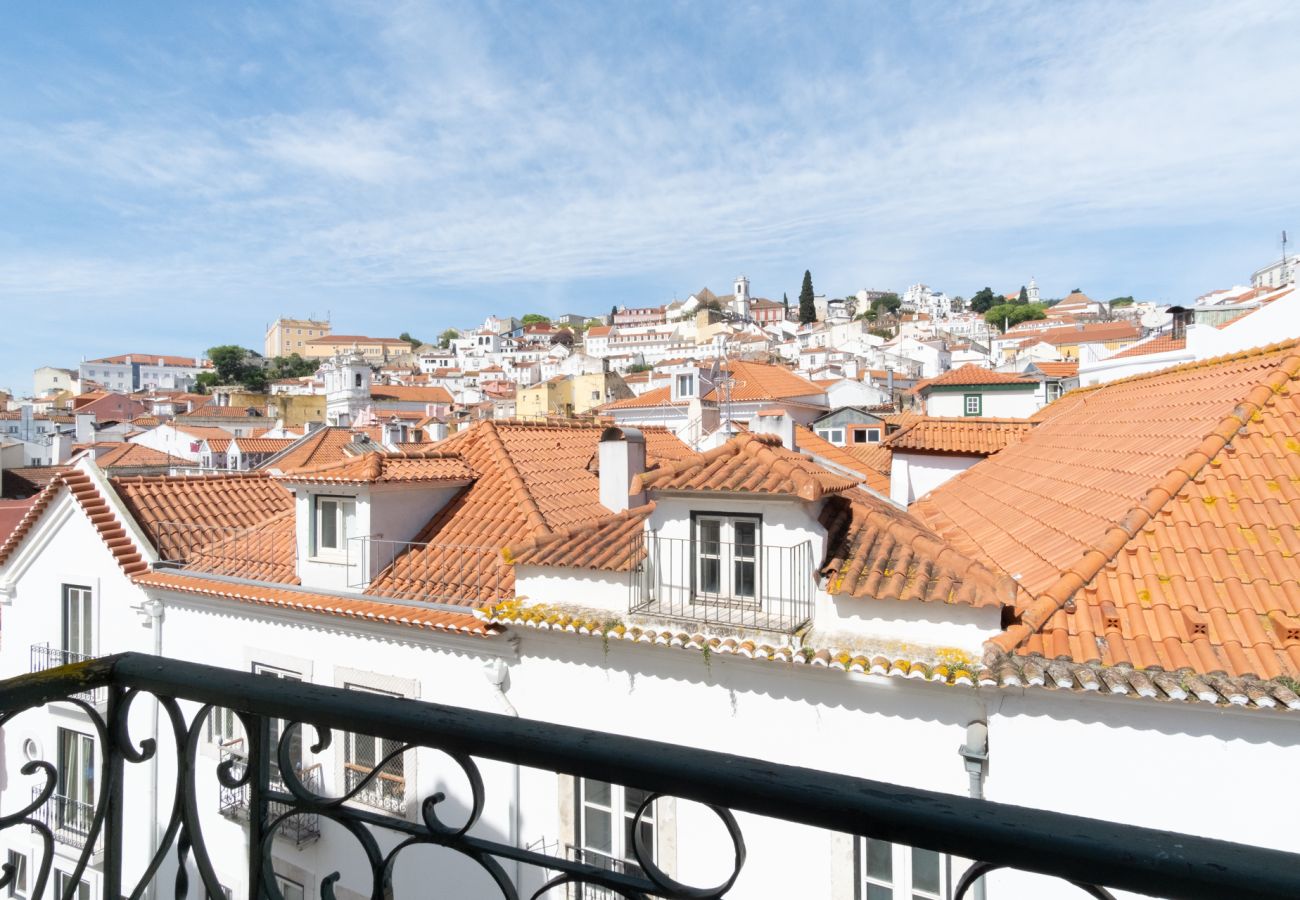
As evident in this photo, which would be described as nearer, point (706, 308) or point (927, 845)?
point (927, 845)

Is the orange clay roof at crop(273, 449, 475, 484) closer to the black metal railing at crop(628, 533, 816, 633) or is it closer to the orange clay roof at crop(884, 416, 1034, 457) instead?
the black metal railing at crop(628, 533, 816, 633)

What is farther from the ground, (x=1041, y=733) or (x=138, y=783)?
(x=1041, y=733)

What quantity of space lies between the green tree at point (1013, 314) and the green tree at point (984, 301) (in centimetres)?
1631

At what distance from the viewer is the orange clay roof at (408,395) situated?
73912 millimetres

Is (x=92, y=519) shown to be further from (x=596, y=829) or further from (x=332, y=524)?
(x=596, y=829)

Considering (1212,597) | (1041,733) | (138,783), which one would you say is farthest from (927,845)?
(138,783)

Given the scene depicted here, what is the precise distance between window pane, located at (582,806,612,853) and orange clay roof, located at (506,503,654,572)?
236 cm

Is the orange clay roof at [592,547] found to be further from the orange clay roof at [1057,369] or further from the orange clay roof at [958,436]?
the orange clay roof at [1057,369]

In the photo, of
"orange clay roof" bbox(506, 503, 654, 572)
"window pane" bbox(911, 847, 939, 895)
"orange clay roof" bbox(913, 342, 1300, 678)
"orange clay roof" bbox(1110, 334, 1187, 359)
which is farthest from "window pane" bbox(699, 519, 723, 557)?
"orange clay roof" bbox(1110, 334, 1187, 359)

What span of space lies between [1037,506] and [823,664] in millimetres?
3980

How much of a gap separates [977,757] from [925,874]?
45.1 inches

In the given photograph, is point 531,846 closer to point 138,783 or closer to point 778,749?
point 778,749

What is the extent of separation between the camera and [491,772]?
25.6 feet

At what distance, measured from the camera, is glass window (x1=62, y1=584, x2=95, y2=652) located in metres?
10.9
